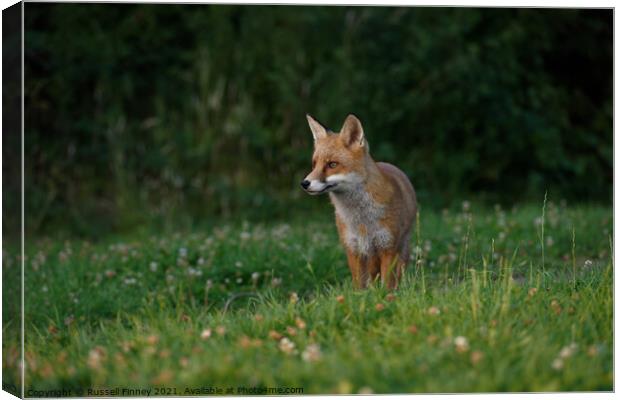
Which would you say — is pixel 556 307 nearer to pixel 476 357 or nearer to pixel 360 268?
pixel 476 357

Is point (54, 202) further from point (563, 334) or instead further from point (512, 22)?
point (563, 334)

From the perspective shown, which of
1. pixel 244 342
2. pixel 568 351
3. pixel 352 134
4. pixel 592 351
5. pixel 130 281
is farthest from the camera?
pixel 130 281

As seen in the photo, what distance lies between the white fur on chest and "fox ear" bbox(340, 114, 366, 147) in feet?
1.03

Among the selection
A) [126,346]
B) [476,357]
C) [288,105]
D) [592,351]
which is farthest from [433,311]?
[288,105]

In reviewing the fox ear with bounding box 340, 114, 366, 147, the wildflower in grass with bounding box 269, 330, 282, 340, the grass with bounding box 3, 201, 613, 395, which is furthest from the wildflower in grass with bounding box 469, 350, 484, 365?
the fox ear with bounding box 340, 114, 366, 147

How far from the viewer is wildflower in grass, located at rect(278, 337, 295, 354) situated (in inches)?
185

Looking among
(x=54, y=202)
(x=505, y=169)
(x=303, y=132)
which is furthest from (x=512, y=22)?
(x=54, y=202)

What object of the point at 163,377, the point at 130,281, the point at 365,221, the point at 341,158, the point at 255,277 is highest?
the point at 341,158

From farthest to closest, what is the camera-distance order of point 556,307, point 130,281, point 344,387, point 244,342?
point 130,281, point 556,307, point 244,342, point 344,387

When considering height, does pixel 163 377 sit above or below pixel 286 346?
below

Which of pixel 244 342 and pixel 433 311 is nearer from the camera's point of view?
pixel 244 342

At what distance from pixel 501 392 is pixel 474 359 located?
0.21 metres

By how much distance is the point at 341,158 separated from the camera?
588cm

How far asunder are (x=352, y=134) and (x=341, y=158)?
7.7 inches
